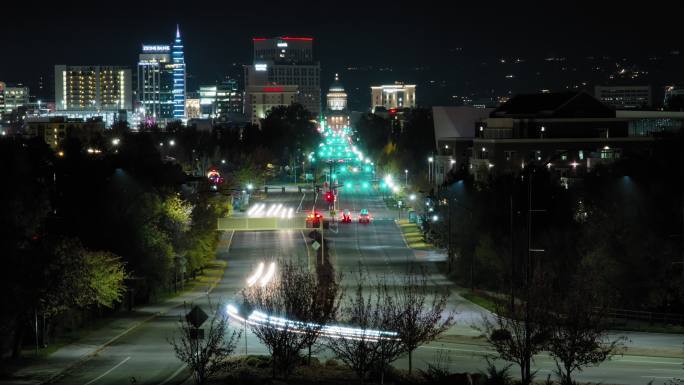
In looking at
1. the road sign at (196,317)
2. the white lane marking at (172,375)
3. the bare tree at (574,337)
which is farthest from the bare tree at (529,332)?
the white lane marking at (172,375)

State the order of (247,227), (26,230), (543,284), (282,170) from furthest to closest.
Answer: (282,170), (247,227), (26,230), (543,284)

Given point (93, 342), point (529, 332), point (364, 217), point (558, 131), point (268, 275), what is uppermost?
point (558, 131)

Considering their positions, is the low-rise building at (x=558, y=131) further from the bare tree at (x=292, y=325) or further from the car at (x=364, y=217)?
the bare tree at (x=292, y=325)

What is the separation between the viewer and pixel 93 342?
3806 centimetres

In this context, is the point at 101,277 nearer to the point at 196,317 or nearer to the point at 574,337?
the point at 196,317

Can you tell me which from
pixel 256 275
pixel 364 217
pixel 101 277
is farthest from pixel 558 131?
pixel 101 277

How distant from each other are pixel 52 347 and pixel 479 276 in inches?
933

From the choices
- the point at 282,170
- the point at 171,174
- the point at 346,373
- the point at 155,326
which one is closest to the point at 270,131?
the point at 282,170

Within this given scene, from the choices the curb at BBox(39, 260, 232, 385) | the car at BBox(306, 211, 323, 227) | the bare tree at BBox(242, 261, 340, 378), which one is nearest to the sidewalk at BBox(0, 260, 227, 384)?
the curb at BBox(39, 260, 232, 385)

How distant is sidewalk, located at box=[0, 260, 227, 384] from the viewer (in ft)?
104

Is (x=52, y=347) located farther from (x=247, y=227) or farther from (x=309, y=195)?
(x=309, y=195)

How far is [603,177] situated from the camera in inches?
2271

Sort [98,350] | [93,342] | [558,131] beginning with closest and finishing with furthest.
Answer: [98,350], [93,342], [558,131]

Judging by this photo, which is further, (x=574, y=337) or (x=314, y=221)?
(x=314, y=221)
